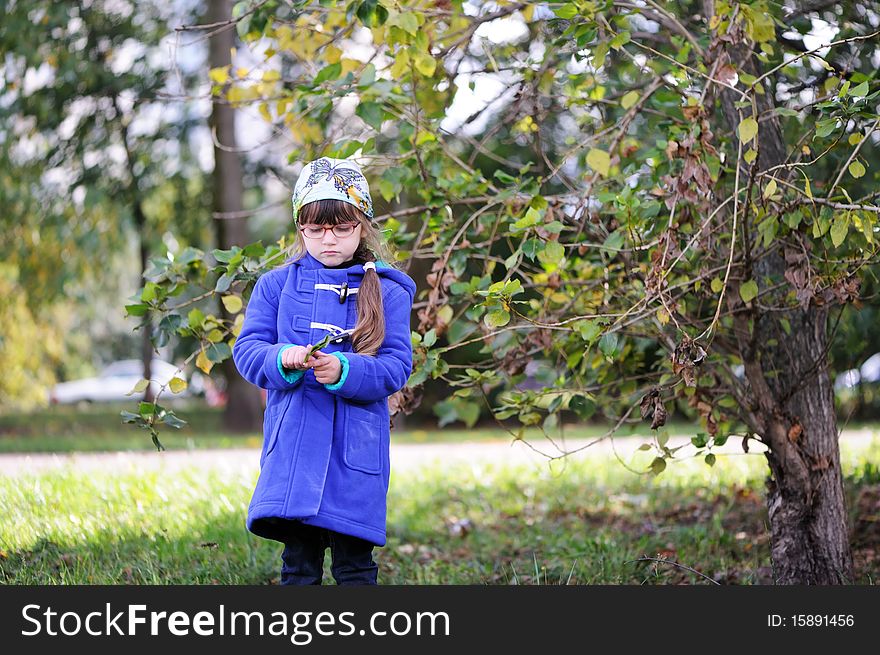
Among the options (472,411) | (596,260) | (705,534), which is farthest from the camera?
(705,534)

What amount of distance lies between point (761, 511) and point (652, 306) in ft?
7.46

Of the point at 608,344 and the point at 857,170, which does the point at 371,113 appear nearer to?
→ the point at 608,344

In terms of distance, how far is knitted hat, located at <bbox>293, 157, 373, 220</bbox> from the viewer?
2.69m

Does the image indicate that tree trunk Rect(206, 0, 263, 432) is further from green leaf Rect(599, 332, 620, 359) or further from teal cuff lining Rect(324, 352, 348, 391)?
teal cuff lining Rect(324, 352, 348, 391)

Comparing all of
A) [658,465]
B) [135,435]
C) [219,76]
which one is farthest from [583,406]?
[135,435]

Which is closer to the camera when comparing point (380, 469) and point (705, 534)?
point (380, 469)

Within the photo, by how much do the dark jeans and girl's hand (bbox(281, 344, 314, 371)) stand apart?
484mm

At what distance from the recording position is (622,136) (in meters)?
3.76

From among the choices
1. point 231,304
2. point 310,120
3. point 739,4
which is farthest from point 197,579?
point 739,4

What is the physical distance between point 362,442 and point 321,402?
0.16 m

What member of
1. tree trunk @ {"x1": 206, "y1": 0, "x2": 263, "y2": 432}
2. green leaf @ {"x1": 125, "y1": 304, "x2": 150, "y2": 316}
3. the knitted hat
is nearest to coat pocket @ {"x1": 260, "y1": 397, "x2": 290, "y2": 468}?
the knitted hat

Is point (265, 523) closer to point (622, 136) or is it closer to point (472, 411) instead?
point (472, 411)

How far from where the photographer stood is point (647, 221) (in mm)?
3363

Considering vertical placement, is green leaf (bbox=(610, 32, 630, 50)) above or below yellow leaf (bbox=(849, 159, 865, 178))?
above
